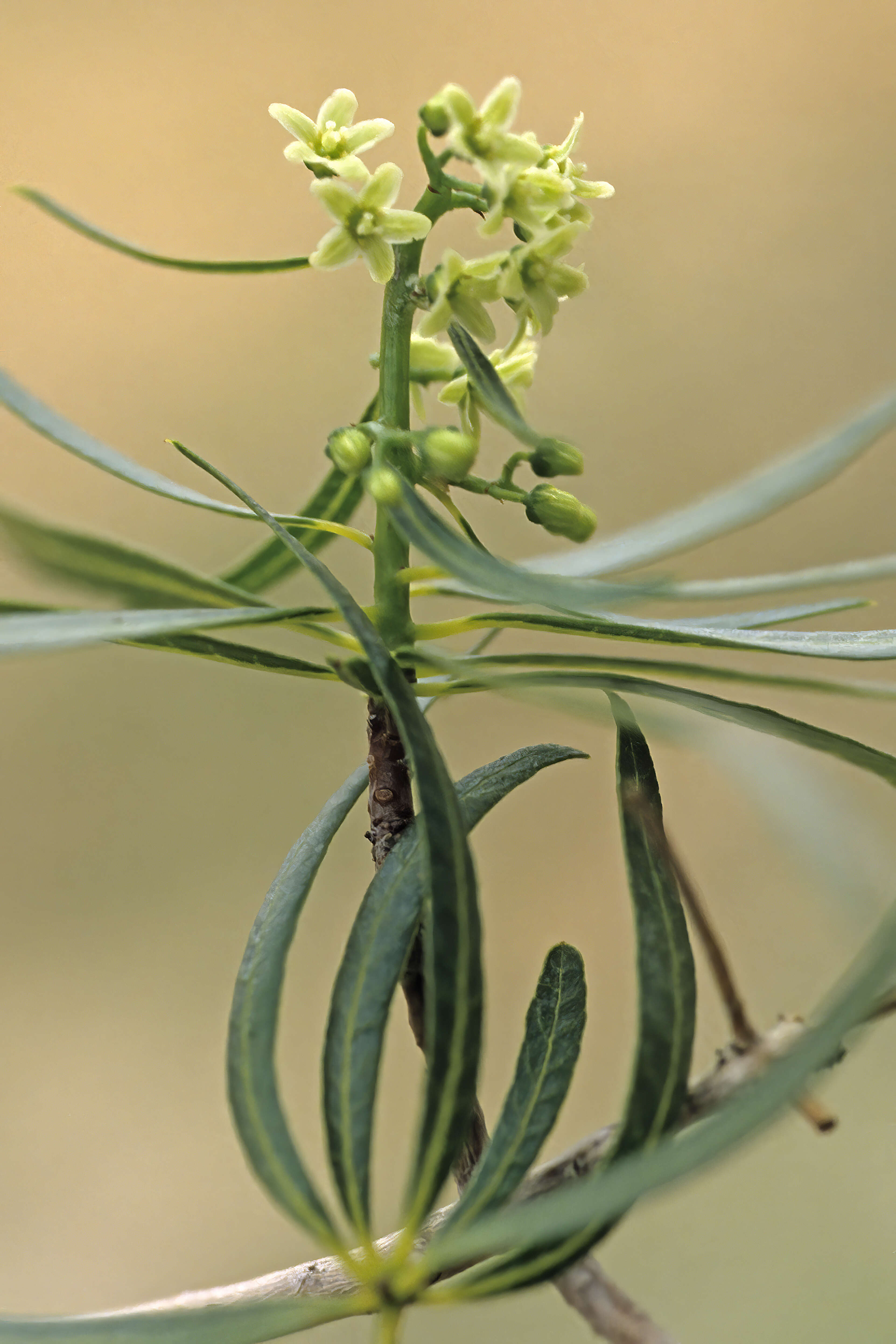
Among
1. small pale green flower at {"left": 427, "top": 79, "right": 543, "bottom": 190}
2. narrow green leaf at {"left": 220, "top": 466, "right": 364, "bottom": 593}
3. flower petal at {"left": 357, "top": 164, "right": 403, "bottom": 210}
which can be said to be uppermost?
small pale green flower at {"left": 427, "top": 79, "right": 543, "bottom": 190}

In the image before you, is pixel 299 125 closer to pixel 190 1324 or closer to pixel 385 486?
pixel 385 486

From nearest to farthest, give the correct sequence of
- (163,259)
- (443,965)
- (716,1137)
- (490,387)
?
(716,1137), (443,965), (490,387), (163,259)

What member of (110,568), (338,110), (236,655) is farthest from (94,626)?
(338,110)

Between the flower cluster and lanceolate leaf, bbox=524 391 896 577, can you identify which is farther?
the flower cluster

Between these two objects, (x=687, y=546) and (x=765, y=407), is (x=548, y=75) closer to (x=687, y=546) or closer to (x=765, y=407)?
(x=765, y=407)

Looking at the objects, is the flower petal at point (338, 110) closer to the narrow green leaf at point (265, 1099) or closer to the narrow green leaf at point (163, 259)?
the narrow green leaf at point (163, 259)

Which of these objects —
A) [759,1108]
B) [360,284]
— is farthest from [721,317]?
[759,1108]

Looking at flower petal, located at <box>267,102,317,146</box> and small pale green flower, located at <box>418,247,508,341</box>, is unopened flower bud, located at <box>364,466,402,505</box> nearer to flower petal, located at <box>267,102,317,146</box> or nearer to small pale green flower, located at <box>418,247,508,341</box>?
small pale green flower, located at <box>418,247,508,341</box>

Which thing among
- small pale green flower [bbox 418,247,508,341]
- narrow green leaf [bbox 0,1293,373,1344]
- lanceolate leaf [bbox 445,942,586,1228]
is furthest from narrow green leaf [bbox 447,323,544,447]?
narrow green leaf [bbox 0,1293,373,1344]
